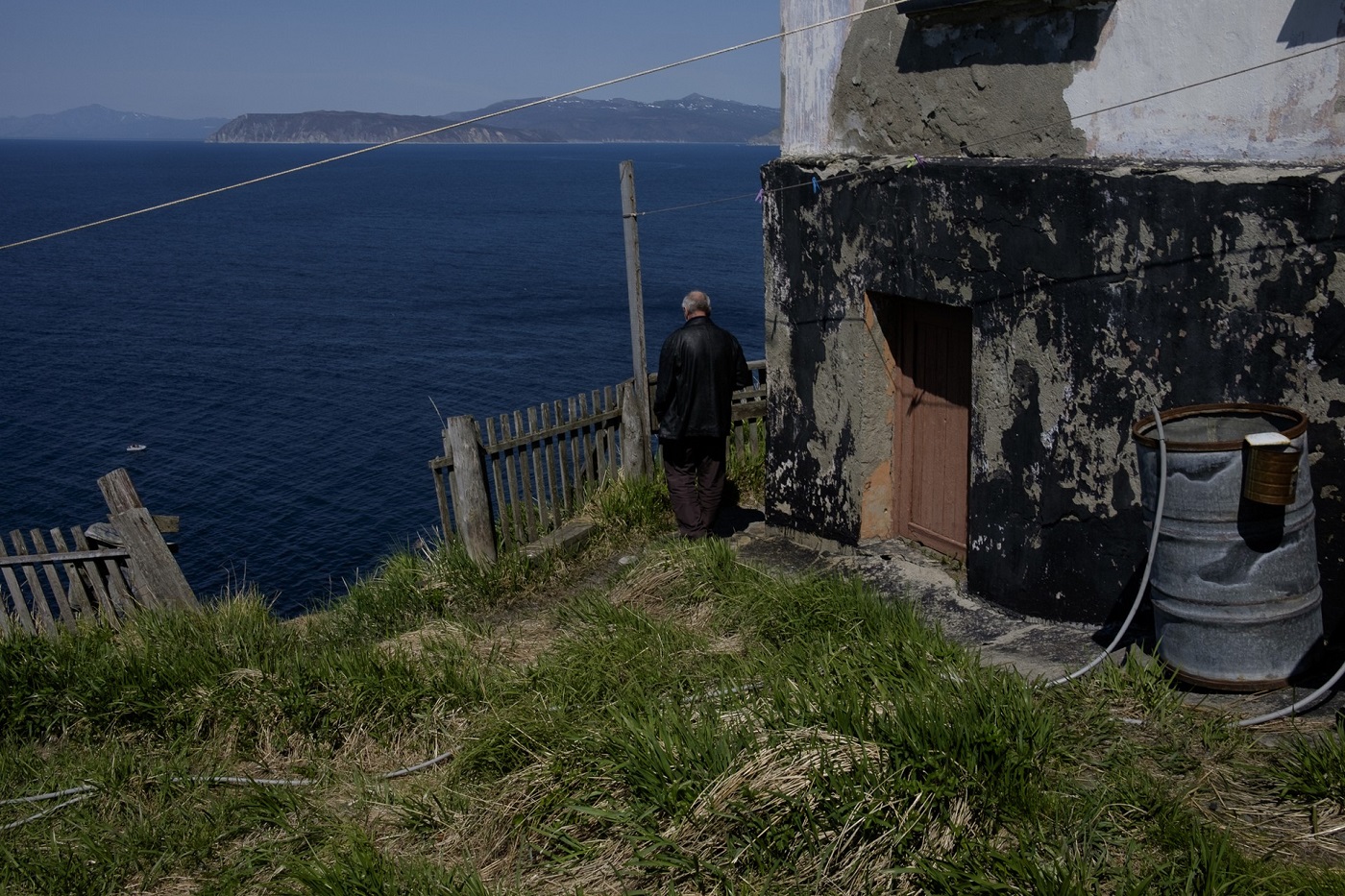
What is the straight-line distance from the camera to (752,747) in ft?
14.1

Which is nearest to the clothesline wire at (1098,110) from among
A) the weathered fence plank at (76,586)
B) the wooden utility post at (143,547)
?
the wooden utility post at (143,547)

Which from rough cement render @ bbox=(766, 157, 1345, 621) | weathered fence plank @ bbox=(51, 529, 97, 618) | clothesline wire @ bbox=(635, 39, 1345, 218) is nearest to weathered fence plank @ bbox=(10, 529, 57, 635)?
weathered fence plank @ bbox=(51, 529, 97, 618)

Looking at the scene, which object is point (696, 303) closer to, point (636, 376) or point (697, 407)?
point (697, 407)

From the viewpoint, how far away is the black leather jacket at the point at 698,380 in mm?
8352

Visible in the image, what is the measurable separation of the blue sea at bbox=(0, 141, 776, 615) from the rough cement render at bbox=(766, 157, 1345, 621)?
3.53 metres

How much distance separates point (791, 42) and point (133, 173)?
147122mm

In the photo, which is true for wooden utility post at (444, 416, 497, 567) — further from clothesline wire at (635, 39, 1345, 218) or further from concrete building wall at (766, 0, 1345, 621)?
clothesline wire at (635, 39, 1345, 218)

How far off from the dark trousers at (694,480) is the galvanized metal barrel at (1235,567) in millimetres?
4085

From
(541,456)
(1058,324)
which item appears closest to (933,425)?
(1058,324)

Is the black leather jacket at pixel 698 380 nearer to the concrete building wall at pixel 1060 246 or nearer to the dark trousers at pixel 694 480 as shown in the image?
the dark trousers at pixel 694 480

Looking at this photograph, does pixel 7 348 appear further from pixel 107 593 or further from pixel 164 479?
pixel 107 593

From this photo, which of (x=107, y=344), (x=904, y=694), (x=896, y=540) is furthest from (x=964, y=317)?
(x=107, y=344)

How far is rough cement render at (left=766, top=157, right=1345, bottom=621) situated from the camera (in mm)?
5238

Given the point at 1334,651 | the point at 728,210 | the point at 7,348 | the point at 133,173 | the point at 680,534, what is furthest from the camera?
the point at 133,173
